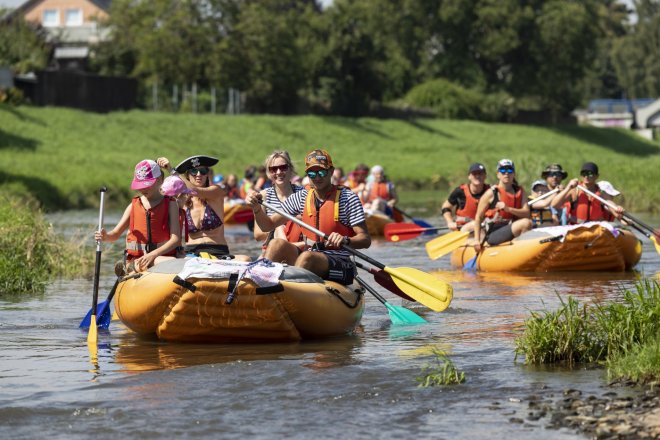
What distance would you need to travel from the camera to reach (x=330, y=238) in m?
10.4

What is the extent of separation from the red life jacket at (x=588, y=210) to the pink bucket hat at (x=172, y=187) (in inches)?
279

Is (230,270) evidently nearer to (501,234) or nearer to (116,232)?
(116,232)

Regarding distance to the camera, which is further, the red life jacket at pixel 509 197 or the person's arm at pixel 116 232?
the red life jacket at pixel 509 197

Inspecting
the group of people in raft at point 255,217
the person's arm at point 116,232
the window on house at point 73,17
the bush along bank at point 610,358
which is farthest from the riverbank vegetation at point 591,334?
the window on house at point 73,17

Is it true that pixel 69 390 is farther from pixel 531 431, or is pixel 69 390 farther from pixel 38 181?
pixel 38 181

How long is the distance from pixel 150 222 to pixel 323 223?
1.35 metres

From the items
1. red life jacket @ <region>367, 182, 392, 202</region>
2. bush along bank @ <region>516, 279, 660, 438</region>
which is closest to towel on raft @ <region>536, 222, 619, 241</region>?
bush along bank @ <region>516, 279, 660, 438</region>

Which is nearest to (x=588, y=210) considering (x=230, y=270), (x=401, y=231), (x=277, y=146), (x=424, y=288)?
(x=401, y=231)

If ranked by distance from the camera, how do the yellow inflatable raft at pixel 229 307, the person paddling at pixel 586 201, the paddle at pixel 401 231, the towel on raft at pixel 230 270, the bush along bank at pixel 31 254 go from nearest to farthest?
the towel on raft at pixel 230 270 → the yellow inflatable raft at pixel 229 307 → the bush along bank at pixel 31 254 → the person paddling at pixel 586 201 → the paddle at pixel 401 231

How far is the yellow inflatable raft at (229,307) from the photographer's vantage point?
962 centimetres

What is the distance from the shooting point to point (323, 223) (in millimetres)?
10648

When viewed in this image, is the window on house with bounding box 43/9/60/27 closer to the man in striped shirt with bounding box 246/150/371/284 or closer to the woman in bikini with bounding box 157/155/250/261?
the woman in bikini with bounding box 157/155/250/261

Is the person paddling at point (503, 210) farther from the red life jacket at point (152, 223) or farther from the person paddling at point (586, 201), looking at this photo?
the red life jacket at point (152, 223)

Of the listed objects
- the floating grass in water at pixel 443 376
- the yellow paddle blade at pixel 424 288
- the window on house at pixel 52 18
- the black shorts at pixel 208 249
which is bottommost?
the floating grass in water at pixel 443 376
